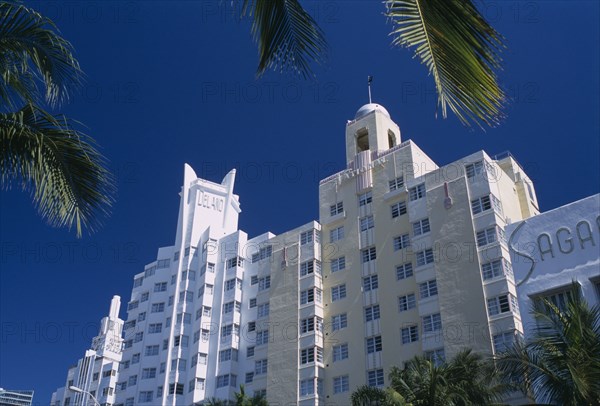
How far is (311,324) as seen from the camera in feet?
185

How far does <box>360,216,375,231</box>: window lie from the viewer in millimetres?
58000

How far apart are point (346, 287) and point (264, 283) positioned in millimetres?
12096

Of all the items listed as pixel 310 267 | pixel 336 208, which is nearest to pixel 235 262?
pixel 310 267

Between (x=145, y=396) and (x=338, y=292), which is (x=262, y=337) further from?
(x=145, y=396)

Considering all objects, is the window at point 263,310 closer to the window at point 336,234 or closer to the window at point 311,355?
the window at point 311,355

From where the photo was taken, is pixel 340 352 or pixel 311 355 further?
pixel 311 355

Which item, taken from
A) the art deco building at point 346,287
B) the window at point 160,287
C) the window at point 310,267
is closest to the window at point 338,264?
the art deco building at point 346,287

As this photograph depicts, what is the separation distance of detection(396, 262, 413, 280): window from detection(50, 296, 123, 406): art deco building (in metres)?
53.0

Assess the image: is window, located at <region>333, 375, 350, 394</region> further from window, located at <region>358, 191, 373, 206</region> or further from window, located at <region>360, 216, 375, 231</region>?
window, located at <region>358, 191, 373, 206</region>

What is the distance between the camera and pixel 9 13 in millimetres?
8906

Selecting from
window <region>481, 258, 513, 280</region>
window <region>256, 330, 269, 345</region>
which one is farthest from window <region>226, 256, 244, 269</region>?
window <region>481, 258, 513, 280</region>

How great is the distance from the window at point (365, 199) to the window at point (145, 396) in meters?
32.3

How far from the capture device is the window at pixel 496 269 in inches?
1775

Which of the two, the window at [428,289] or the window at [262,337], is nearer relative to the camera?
the window at [428,289]
